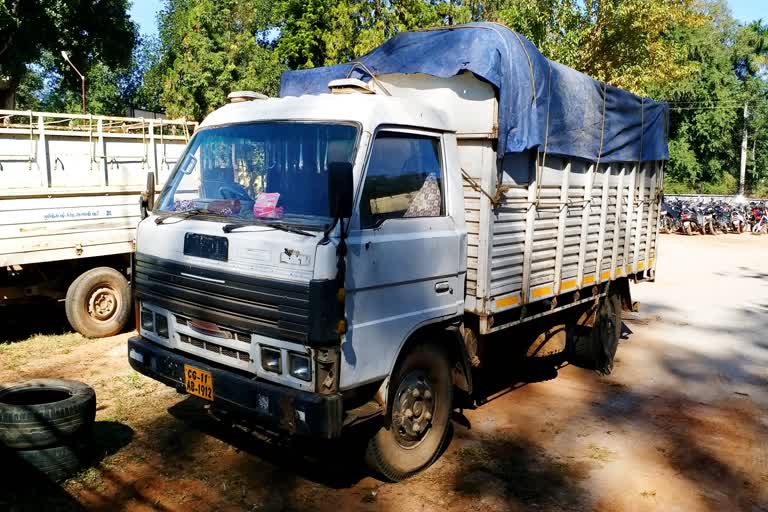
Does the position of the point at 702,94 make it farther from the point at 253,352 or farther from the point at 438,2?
the point at 253,352

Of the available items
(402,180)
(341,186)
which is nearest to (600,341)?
(402,180)

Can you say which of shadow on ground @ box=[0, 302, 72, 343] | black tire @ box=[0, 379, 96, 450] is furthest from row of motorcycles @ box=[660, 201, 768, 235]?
black tire @ box=[0, 379, 96, 450]

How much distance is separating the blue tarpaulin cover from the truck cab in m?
0.51

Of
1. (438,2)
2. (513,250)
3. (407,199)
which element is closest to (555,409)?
(513,250)

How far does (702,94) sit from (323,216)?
39572mm

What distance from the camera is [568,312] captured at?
6.77 meters

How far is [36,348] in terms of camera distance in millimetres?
7336

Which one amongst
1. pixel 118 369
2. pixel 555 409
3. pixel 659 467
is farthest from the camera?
pixel 118 369

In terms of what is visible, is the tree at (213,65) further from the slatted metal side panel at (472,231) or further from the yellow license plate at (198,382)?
the yellow license plate at (198,382)

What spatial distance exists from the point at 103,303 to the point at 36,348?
0.88 m

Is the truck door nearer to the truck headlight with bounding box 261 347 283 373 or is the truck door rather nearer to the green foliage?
the truck headlight with bounding box 261 347 283 373

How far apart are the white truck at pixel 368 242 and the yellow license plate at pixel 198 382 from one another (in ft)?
0.04

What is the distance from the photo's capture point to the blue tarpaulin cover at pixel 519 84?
4.76 m

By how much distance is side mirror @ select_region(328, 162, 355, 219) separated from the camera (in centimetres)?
347
